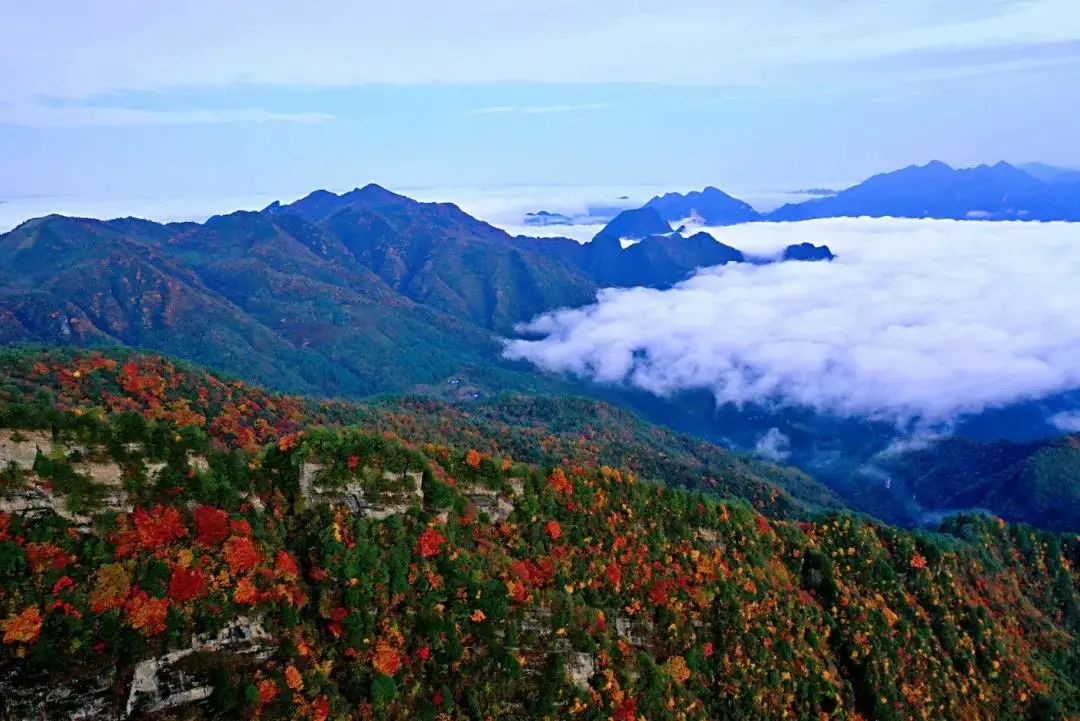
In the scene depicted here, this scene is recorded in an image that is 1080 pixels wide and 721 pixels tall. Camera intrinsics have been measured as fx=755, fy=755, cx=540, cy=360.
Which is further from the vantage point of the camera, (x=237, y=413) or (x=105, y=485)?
(x=237, y=413)

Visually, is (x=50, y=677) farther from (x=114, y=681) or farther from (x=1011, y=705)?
(x=1011, y=705)

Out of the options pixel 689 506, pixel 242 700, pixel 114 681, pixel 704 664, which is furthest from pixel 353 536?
pixel 689 506

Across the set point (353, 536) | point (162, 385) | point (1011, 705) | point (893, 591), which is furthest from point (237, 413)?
point (1011, 705)

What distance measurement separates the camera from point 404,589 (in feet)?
256

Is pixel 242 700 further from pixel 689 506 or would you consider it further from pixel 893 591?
pixel 893 591

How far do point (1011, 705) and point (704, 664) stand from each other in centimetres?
6673

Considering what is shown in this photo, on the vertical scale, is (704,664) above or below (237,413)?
below

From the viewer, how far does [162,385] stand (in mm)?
131125

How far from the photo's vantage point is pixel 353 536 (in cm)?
7962

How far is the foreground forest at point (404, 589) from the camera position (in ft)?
197

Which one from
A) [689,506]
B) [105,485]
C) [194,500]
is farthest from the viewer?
[689,506]

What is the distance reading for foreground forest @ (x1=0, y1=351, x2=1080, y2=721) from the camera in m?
60.2

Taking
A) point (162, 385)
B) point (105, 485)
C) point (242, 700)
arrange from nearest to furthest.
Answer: point (242, 700), point (105, 485), point (162, 385)

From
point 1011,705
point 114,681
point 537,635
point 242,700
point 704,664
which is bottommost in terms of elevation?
point 1011,705
